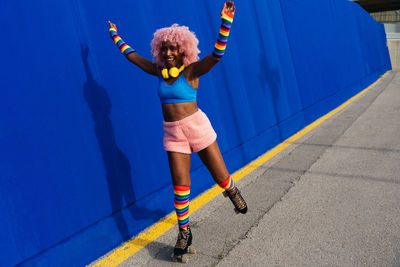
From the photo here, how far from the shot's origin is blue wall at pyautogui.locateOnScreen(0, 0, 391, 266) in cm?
256

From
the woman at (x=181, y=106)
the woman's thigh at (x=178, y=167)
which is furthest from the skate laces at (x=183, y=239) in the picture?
the woman's thigh at (x=178, y=167)

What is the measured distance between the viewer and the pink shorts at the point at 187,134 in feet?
9.00

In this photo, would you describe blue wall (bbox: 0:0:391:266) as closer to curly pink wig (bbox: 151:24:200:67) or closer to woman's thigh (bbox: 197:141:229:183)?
curly pink wig (bbox: 151:24:200:67)

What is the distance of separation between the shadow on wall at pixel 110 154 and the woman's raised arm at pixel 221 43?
102 centimetres

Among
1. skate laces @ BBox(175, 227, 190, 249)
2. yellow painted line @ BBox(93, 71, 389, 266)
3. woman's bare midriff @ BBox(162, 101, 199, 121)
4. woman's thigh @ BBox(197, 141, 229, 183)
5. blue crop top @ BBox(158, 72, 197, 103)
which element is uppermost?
blue crop top @ BBox(158, 72, 197, 103)

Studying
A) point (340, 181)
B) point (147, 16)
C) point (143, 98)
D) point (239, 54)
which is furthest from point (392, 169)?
point (147, 16)

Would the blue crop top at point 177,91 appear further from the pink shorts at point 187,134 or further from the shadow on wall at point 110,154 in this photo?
the shadow on wall at point 110,154

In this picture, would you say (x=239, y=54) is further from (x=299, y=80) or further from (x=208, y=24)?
(x=299, y=80)

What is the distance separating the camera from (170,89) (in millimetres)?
2668

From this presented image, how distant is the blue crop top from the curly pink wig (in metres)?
0.15

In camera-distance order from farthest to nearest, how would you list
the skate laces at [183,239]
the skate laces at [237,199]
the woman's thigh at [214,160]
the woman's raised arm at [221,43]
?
the skate laces at [237,199] < the woman's thigh at [214,160] < the skate laces at [183,239] < the woman's raised arm at [221,43]

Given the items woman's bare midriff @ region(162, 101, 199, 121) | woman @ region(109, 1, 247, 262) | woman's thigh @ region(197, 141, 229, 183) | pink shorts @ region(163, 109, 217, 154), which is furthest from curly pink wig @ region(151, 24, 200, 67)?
woman's thigh @ region(197, 141, 229, 183)

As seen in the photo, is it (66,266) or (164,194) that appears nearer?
(66,266)

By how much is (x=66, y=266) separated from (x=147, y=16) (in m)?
2.63
